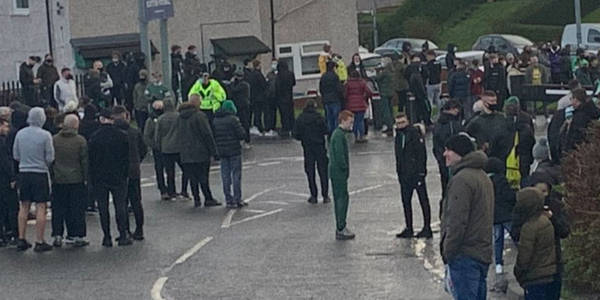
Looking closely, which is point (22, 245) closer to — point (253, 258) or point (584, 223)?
point (253, 258)

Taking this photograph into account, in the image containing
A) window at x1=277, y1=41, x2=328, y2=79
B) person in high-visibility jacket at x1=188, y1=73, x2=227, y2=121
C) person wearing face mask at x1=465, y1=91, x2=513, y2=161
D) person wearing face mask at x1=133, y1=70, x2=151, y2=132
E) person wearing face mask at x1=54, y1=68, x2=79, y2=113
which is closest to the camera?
person wearing face mask at x1=465, y1=91, x2=513, y2=161

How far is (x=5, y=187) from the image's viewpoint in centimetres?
2009

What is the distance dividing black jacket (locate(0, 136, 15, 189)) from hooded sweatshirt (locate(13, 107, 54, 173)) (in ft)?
0.72

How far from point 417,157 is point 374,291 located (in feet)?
13.5

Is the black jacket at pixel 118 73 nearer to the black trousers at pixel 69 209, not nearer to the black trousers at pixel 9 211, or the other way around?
the black trousers at pixel 9 211

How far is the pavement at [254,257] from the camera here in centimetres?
1642

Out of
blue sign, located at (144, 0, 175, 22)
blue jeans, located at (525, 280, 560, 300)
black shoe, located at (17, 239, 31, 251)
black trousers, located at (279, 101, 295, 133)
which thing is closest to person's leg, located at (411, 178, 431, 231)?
black shoe, located at (17, 239, 31, 251)

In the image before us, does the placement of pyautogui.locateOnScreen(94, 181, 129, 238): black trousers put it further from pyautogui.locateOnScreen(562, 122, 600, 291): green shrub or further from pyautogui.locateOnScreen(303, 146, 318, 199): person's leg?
pyautogui.locateOnScreen(562, 122, 600, 291): green shrub

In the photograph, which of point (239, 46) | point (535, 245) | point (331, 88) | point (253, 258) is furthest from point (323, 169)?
point (239, 46)

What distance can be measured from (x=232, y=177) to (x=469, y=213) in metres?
11.0

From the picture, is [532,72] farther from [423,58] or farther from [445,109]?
[445,109]

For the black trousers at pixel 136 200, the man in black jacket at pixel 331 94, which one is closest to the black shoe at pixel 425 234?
the black trousers at pixel 136 200

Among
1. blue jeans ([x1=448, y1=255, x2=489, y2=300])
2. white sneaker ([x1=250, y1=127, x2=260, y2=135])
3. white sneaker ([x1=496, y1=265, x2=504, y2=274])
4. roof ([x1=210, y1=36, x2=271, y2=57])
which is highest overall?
roof ([x1=210, y1=36, x2=271, y2=57])

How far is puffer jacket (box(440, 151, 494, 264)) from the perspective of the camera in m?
12.5
